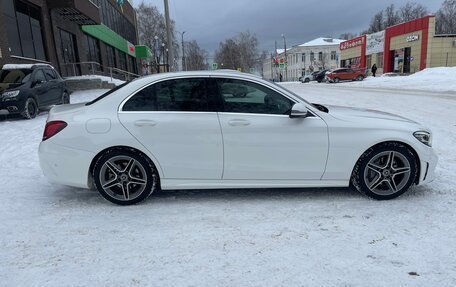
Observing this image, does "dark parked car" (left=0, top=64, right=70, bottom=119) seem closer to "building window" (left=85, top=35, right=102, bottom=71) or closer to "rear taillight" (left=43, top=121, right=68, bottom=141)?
"rear taillight" (left=43, top=121, right=68, bottom=141)

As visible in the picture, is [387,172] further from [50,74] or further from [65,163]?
[50,74]

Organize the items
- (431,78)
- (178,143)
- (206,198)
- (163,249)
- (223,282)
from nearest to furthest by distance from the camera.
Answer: (223,282)
(163,249)
(178,143)
(206,198)
(431,78)

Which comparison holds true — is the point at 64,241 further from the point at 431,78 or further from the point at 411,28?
the point at 411,28

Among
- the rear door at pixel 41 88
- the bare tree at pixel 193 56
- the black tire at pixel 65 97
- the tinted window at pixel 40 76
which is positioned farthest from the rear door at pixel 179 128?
the bare tree at pixel 193 56

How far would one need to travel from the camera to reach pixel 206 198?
4.63 metres

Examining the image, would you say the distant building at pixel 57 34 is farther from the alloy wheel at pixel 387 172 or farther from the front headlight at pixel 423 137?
the front headlight at pixel 423 137

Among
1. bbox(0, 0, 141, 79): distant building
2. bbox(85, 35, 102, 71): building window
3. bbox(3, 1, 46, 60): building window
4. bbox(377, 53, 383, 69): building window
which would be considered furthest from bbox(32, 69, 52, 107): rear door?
bbox(377, 53, 383, 69): building window

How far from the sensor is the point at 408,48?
46.2m

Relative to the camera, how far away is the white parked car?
169 inches

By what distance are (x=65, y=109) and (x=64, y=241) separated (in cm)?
187

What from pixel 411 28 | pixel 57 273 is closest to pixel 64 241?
pixel 57 273

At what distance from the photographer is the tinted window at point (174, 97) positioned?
4.39 m

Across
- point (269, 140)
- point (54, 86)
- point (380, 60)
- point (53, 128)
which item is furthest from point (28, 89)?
point (380, 60)

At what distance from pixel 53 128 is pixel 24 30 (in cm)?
1843
